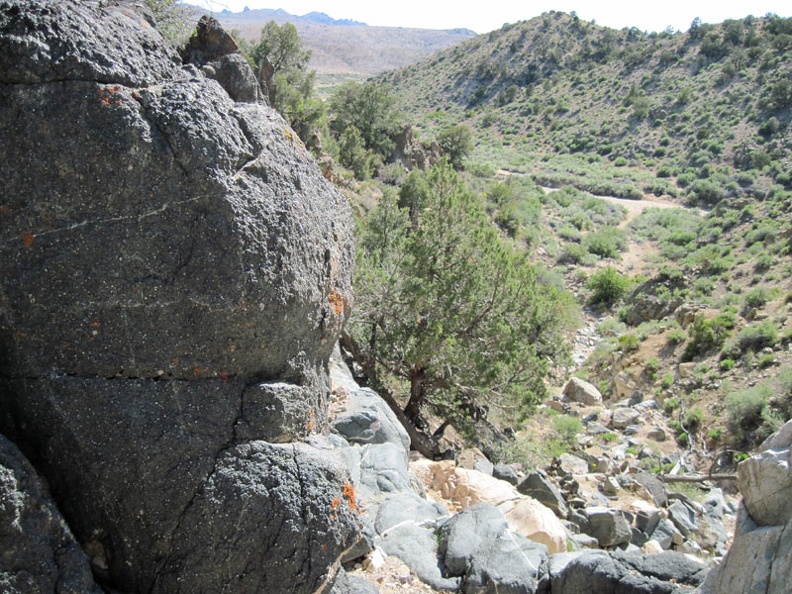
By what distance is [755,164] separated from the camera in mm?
45312

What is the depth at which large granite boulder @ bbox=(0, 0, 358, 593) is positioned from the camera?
3.19 m

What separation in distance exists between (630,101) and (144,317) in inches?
2527

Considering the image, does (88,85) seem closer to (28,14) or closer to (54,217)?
(28,14)

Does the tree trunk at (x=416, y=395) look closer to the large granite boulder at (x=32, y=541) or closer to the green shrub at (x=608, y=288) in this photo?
the large granite boulder at (x=32, y=541)

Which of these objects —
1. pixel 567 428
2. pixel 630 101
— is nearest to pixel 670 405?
pixel 567 428

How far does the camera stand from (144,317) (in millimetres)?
3373

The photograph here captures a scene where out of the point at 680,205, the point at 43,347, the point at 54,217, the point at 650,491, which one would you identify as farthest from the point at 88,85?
the point at 680,205

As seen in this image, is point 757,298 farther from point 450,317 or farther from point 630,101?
point 630,101

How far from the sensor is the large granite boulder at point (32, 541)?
2.74 m

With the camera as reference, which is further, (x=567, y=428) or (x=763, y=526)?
(x=567, y=428)

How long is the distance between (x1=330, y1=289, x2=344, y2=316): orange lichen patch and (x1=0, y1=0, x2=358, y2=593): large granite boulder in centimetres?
68

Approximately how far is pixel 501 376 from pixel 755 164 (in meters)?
42.4

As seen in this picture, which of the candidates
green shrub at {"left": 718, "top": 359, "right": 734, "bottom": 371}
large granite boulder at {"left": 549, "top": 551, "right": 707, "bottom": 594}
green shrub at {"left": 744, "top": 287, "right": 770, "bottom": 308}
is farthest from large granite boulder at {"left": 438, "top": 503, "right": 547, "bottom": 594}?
green shrub at {"left": 744, "top": 287, "right": 770, "bottom": 308}

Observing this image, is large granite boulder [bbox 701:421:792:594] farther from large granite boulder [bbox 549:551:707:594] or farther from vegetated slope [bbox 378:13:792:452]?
vegetated slope [bbox 378:13:792:452]
